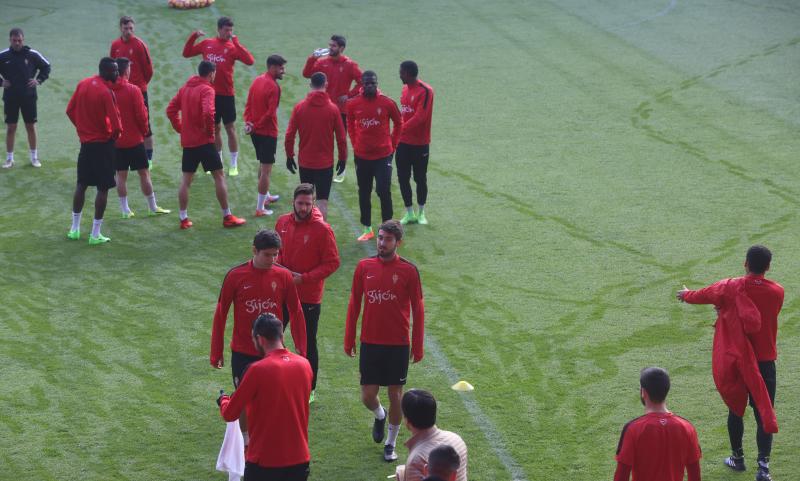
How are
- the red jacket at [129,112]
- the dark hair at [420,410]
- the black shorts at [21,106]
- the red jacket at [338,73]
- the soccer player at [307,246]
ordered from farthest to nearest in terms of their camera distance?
the black shorts at [21,106] → the red jacket at [338,73] → the red jacket at [129,112] → the soccer player at [307,246] → the dark hair at [420,410]

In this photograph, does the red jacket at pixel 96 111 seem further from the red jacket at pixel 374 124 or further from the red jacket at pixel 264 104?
the red jacket at pixel 374 124

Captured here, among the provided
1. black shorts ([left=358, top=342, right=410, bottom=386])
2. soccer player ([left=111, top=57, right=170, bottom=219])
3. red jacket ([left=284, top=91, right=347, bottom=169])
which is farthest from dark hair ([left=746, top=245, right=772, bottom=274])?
soccer player ([left=111, top=57, right=170, bottom=219])

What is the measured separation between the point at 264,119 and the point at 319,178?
144 centimetres

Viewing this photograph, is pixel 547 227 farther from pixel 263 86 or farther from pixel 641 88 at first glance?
pixel 641 88

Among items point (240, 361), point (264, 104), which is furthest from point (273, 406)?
point (264, 104)

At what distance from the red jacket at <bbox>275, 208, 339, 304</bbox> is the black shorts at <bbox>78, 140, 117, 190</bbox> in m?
5.12

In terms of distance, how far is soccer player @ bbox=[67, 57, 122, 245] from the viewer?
1327cm

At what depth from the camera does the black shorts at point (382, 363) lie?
28.6 ft

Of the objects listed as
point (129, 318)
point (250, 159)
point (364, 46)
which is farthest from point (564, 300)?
point (364, 46)

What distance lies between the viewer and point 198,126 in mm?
13641

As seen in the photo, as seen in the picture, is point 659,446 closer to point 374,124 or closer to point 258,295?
point 258,295

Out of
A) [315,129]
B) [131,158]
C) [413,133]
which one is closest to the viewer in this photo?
[315,129]

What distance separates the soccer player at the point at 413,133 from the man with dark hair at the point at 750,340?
617 cm

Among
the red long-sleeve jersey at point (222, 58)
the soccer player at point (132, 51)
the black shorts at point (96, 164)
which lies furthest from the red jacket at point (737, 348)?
the soccer player at point (132, 51)
